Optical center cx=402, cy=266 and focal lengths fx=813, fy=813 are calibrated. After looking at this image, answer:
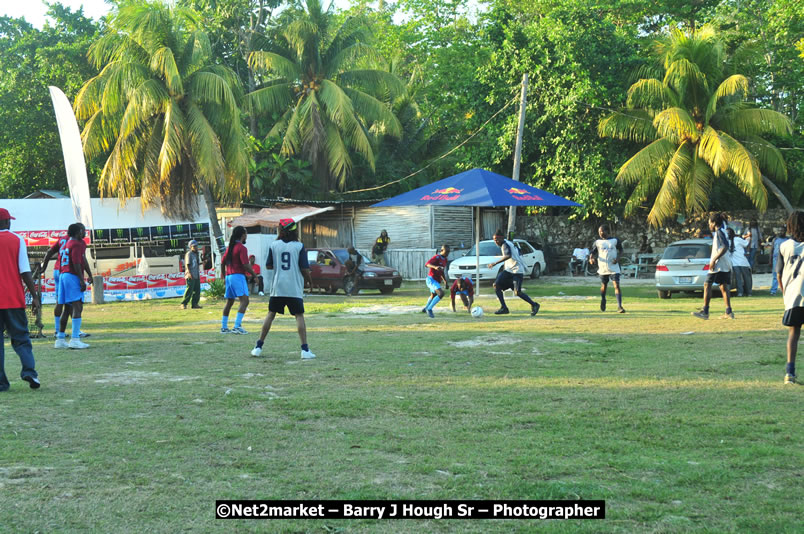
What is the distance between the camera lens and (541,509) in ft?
13.9

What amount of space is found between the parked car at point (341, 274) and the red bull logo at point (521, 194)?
674 cm

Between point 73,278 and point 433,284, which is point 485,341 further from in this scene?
point 73,278

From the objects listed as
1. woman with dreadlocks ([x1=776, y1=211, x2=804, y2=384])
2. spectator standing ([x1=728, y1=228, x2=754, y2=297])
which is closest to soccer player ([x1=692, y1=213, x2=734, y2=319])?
spectator standing ([x1=728, y1=228, x2=754, y2=297])

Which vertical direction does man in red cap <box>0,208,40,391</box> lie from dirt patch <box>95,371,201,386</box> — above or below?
above

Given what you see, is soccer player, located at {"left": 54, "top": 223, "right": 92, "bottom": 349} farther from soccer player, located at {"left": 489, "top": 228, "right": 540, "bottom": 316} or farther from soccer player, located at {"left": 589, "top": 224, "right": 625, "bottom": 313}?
soccer player, located at {"left": 589, "top": 224, "right": 625, "bottom": 313}

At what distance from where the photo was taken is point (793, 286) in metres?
7.83

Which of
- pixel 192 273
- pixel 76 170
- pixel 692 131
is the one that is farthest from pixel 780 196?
pixel 76 170

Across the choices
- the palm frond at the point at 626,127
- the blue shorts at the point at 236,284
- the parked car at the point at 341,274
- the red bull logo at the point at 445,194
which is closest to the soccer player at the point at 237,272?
the blue shorts at the point at 236,284

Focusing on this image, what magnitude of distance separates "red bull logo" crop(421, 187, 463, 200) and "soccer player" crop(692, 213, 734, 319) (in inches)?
241

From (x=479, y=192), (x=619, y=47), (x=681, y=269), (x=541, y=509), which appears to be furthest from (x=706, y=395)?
(x=619, y=47)

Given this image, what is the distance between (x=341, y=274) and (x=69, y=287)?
13.5 m

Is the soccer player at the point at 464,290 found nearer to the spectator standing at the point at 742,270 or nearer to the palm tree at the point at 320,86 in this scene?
the spectator standing at the point at 742,270

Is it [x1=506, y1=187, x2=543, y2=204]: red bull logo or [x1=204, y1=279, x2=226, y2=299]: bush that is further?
[x1=204, y1=279, x2=226, y2=299]: bush

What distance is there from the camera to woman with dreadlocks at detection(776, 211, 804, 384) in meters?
7.76
